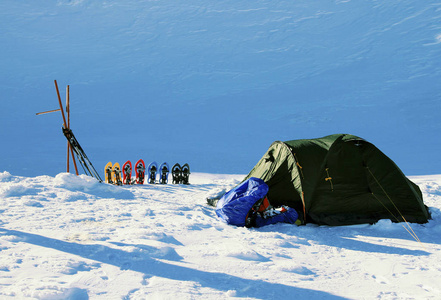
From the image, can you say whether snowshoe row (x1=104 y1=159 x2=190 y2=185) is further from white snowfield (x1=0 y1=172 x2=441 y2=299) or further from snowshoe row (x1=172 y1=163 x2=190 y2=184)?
white snowfield (x1=0 y1=172 x2=441 y2=299)

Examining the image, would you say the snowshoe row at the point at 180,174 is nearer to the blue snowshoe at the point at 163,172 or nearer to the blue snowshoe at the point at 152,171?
the blue snowshoe at the point at 163,172

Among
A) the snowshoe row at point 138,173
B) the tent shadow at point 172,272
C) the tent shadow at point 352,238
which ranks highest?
the snowshoe row at point 138,173

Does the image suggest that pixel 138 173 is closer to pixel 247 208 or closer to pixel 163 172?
pixel 163 172

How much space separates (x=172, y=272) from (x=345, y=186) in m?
4.74

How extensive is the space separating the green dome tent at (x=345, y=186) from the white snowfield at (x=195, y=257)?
0.36 meters

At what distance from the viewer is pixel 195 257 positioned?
5402mm

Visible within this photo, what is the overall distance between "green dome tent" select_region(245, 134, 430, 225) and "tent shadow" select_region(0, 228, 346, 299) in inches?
134

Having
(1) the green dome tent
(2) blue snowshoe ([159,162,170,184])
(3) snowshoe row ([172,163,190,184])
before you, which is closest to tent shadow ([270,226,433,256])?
(1) the green dome tent

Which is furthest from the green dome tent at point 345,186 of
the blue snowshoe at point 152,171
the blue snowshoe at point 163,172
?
the blue snowshoe at point 152,171

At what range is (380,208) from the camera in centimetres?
794

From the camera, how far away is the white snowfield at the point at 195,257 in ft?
14.0

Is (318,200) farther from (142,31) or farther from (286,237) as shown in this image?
(142,31)

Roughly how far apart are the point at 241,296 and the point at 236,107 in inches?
1576

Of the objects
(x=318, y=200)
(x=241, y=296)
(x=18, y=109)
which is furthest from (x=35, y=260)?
(x=18, y=109)
